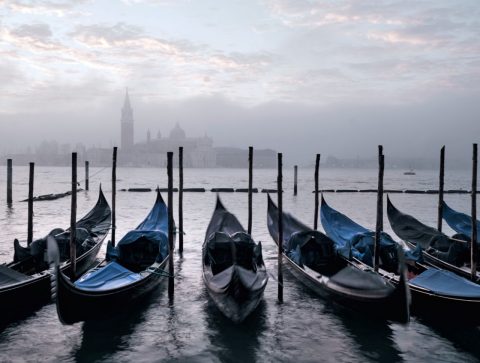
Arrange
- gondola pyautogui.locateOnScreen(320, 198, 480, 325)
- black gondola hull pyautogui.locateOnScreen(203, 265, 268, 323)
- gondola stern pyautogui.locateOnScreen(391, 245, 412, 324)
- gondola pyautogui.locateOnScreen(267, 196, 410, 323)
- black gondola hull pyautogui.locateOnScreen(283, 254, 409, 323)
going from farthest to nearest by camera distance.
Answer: black gondola hull pyautogui.locateOnScreen(203, 265, 268, 323) < gondola pyautogui.locateOnScreen(320, 198, 480, 325) < gondola pyautogui.locateOnScreen(267, 196, 410, 323) < black gondola hull pyautogui.locateOnScreen(283, 254, 409, 323) < gondola stern pyautogui.locateOnScreen(391, 245, 412, 324)

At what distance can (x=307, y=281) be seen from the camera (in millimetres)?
10102

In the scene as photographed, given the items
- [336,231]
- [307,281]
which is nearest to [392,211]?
[336,231]

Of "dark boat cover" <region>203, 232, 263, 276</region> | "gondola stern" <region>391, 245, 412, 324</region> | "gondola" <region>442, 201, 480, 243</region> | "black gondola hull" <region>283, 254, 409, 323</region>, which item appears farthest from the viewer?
"gondola" <region>442, 201, 480, 243</region>

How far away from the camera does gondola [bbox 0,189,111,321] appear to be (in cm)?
808

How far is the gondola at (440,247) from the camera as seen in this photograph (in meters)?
10.7

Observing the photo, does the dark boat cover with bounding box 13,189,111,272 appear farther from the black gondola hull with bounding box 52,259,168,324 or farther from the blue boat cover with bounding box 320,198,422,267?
the blue boat cover with bounding box 320,198,422,267

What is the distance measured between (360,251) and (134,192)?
36041mm

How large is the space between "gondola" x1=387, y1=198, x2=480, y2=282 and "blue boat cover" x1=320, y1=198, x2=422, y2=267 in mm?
697

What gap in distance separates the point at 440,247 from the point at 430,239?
4.09ft

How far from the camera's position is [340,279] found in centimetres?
881

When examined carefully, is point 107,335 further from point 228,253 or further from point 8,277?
point 228,253

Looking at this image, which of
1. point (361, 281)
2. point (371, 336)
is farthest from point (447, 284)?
point (371, 336)

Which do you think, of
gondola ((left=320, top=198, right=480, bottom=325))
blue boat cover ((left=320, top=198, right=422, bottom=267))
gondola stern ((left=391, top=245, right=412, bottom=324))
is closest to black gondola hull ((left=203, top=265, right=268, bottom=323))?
gondola stern ((left=391, top=245, right=412, bottom=324))

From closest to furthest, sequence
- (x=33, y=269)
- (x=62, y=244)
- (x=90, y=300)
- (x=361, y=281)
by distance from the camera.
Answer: (x=90, y=300)
(x=361, y=281)
(x=33, y=269)
(x=62, y=244)
